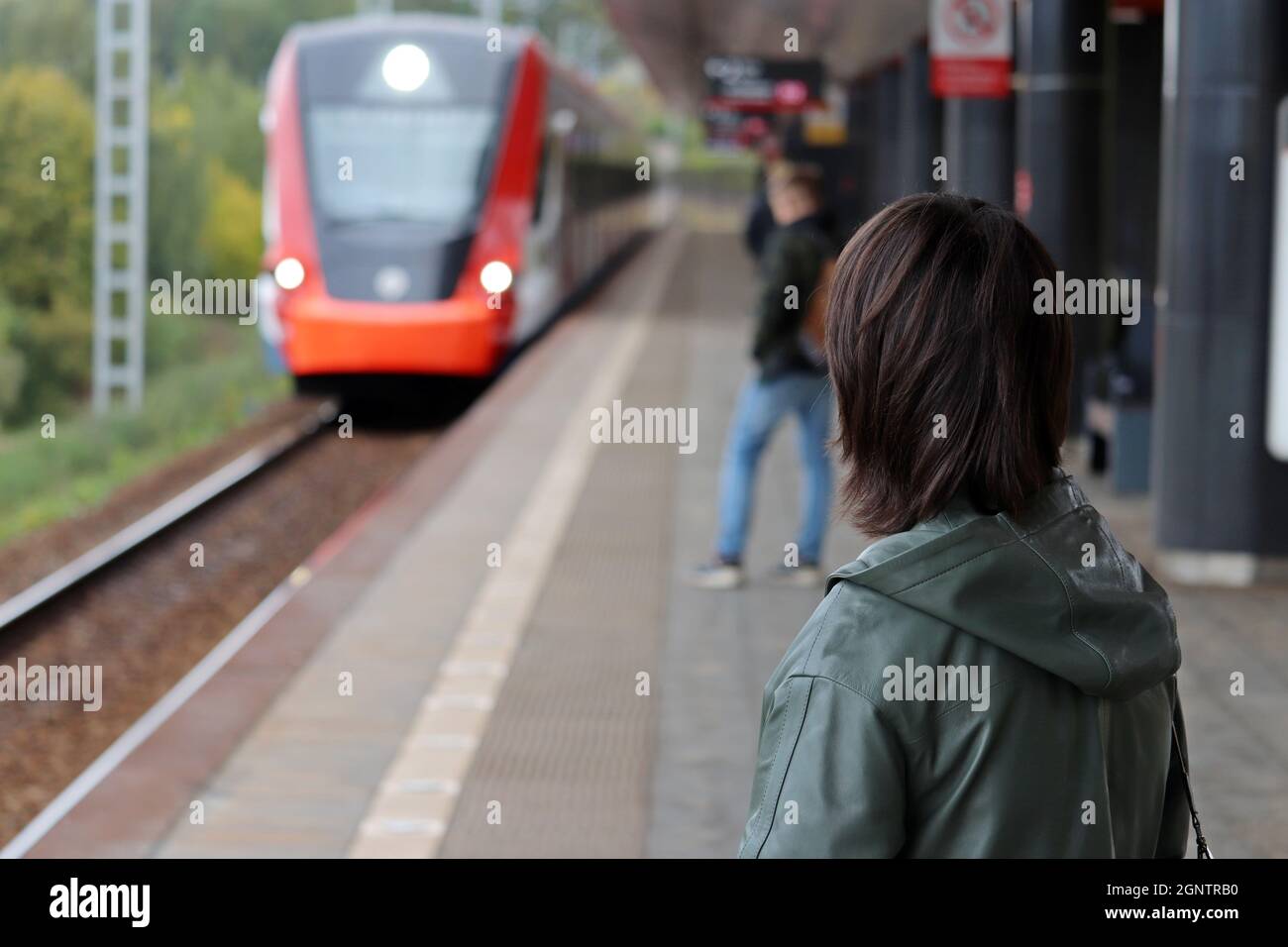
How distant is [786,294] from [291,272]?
7.27 meters

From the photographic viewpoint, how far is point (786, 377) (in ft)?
23.9

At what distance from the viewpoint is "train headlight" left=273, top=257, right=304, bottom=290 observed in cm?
1360

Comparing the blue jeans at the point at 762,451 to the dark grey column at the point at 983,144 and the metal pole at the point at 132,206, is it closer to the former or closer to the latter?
the dark grey column at the point at 983,144

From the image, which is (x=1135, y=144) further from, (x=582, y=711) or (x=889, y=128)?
(x=889, y=128)

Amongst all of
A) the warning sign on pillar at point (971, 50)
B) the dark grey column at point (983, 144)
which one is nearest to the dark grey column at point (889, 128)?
the dark grey column at point (983, 144)

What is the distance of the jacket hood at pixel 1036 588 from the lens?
1.40m

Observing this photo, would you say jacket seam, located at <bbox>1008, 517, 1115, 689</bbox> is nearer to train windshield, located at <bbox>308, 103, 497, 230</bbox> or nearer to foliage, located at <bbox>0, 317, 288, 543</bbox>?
foliage, located at <bbox>0, 317, 288, 543</bbox>

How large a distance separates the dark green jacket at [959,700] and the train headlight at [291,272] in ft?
41.1

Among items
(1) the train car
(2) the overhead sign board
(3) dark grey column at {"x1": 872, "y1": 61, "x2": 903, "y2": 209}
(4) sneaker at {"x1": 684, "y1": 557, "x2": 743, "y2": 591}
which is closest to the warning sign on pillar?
(4) sneaker at {"x1": 684, "y1": 557, "x2": 743, "y2": 591}

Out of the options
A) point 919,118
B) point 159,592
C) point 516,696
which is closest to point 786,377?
point 516,696

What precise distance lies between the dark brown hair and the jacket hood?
0.03m
